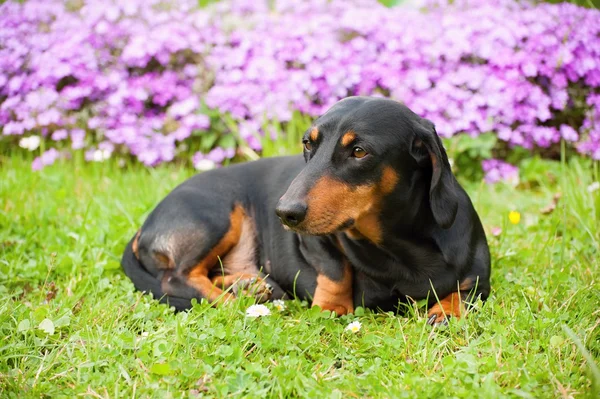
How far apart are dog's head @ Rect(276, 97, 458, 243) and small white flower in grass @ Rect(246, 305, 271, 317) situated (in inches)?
16.8

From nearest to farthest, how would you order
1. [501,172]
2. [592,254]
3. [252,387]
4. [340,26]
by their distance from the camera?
[252,387], [592,254], [501,172], [340,26]

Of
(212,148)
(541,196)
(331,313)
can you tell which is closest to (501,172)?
(541,196)

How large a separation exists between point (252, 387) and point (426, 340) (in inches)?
29.3

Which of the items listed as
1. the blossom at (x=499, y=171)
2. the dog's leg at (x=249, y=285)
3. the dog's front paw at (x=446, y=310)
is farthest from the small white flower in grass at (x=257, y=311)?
the blossom at (x=499, y=171)

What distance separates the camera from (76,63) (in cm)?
535

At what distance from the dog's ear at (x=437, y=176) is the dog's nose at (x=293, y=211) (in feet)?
1.86

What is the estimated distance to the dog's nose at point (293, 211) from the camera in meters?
2.30

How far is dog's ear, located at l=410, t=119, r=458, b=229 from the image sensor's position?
2480mm

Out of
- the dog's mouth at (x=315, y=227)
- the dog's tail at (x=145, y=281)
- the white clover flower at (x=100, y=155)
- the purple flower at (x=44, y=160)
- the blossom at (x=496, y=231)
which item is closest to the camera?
the dog's mouth at (x=315, y=227)

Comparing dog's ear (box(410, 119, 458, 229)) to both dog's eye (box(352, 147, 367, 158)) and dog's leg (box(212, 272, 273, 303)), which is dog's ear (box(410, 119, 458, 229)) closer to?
dog's eye (box(352, 147, 367, 158))

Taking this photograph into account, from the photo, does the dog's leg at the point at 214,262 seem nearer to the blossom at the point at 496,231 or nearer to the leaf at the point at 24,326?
the leaf at the point at 24,326

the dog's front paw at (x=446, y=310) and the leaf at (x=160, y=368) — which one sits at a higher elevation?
the leaf at (x=160, y=368)

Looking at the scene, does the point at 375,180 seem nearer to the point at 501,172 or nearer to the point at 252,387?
the point at 252,387

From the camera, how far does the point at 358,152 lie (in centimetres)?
245
